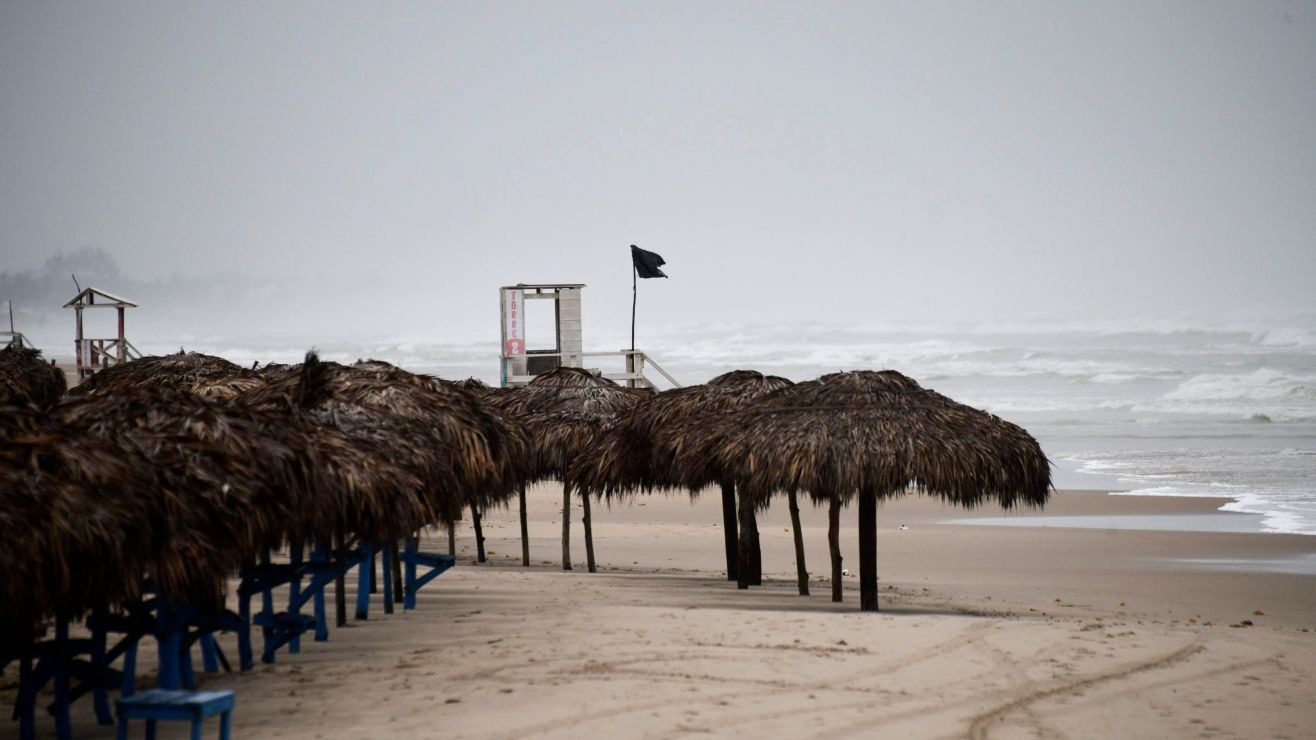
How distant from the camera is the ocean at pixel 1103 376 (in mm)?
29359

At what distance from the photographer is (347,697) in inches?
317

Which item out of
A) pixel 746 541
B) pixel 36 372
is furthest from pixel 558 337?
pixel 746 541

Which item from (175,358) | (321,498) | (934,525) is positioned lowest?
(934,525)

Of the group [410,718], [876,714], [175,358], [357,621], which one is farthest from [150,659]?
[175,358]

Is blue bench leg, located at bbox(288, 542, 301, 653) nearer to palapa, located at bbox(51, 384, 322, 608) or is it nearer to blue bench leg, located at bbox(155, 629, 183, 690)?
palapa, located at bbox(51, 384, 322, 608)

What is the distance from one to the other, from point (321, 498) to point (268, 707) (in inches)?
48.6

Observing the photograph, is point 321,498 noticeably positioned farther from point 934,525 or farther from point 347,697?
point 934,525

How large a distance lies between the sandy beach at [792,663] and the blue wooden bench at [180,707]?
2.63 feet

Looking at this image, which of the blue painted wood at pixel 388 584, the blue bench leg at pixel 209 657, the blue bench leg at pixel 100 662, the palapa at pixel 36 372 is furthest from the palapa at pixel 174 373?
the blue bench leg at pixel 100 662

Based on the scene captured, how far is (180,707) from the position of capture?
6.23 m

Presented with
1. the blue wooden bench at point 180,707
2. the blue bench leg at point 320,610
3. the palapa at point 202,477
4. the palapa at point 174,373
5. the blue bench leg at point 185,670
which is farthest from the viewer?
the palapa at point 174,373

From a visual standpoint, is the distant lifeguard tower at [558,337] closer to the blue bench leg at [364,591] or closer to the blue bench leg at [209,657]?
the blue bench leg at [364,591]

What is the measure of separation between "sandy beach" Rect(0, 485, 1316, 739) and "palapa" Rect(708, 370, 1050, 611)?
1.08 metres

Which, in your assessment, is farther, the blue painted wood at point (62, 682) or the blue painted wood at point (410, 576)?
the blue painted wood at point (410, 576)
